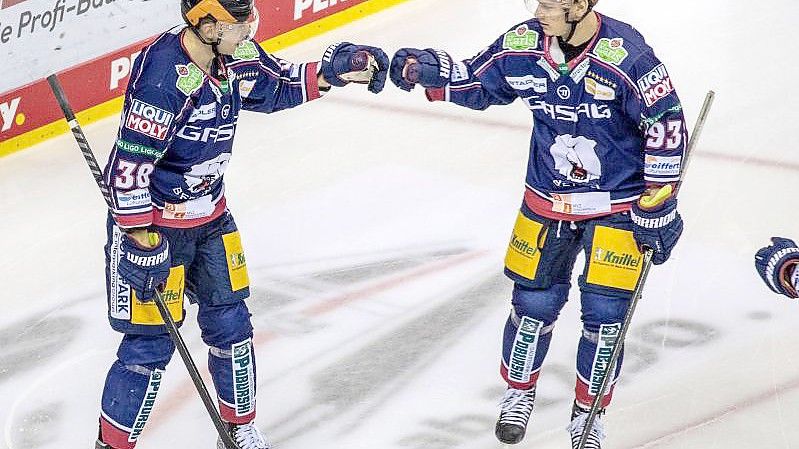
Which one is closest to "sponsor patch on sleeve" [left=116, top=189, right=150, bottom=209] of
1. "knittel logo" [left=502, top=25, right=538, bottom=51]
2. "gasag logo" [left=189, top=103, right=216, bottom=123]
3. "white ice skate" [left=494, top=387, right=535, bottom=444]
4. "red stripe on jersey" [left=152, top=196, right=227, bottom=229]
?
"red stripe on jersey" [left=152, top=196, right=227, bottom=229]

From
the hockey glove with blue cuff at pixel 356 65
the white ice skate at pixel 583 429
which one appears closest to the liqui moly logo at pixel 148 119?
the hockey glove with blue cuff at pixel 356 65

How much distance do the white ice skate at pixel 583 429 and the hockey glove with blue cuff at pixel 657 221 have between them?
58cm

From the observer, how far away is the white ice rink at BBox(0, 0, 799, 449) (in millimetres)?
4684

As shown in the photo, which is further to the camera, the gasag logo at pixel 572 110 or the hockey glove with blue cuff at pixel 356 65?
the hockey glove with blue cuff at pixel 356 65

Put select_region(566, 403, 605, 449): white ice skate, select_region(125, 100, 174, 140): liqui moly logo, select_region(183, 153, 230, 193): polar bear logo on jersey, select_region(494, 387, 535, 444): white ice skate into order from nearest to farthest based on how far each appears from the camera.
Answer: select_region(125, 100, 174, 140): liqui moly logo
select_region(183, 153, 230, 193): polar bear logo on jersey
select_region(566, 403, 605, 449): white ice skate
select_region(494, 387, 535, 444): white ice skate

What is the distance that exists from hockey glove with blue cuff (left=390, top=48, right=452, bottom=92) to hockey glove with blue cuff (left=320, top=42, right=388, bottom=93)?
2.0 inches

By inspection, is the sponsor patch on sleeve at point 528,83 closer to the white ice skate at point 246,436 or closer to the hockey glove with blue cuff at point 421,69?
the hockey glove with blue cuff at point 421,69

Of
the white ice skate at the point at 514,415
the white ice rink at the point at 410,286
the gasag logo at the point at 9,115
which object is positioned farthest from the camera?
the gasag logo at the point at 9,115

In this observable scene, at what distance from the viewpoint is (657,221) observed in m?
4.04

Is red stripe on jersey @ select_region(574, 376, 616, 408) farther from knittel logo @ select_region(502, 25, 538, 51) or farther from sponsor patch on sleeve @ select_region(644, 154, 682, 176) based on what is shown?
knittel logo @ select_region(502, 25, 538, 51)

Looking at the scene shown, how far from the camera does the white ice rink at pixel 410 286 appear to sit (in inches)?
184

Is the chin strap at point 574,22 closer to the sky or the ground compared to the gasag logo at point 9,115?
closer to the sky

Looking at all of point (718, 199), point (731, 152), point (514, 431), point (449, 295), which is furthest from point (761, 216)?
point (514, 431)

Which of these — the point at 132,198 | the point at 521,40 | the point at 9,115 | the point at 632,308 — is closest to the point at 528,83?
the point at 521,40
